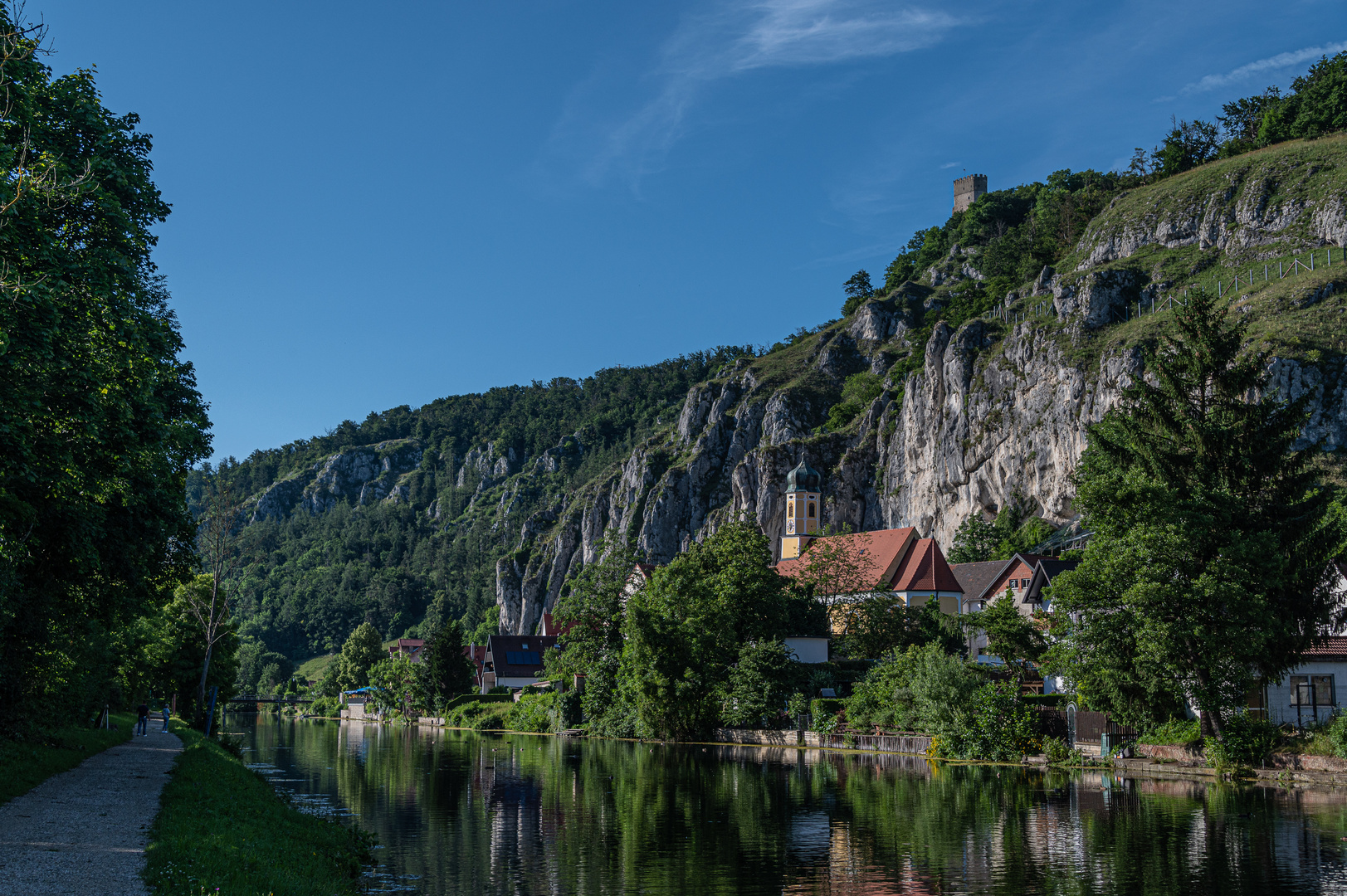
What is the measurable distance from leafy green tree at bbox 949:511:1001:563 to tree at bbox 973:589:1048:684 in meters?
57.1

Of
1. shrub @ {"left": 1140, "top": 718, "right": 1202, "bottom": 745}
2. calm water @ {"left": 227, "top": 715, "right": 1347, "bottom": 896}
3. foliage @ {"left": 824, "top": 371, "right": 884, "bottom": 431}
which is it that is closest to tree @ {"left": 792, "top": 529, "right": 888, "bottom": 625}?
calm water @ {"left": 227, "top": 715, "right": 1347, "bottom": 896}

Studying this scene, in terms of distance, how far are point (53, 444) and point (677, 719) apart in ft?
156

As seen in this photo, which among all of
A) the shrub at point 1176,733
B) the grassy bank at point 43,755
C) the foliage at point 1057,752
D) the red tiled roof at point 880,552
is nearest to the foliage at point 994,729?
the foliage at point 1057,752

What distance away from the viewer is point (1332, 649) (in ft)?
127

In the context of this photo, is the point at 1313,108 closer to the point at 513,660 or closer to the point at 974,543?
the point at 974,543

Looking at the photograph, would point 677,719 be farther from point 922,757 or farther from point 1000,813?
→ point 1000,813

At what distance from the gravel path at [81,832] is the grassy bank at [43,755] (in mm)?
309

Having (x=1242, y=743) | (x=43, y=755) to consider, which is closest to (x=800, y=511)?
(x=1242, y=743)

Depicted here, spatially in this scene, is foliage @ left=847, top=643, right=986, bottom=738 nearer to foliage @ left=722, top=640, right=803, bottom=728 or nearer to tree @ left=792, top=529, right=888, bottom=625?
foliage @ left=722, top=640, right=803, bottom=728

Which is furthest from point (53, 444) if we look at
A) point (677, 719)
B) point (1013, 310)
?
point (1013, 310)

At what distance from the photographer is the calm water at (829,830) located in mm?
18656

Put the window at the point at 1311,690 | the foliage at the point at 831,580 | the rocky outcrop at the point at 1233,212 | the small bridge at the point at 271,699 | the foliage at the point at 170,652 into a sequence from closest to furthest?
the window at the point at 1311,690, the foliage at the point at 170,652, the foliage at the point at 831,580, the rocky outcrop at the point at 1233,212, the small bridge at the point at 271,699

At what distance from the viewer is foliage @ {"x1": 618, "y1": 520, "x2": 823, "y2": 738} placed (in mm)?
60841

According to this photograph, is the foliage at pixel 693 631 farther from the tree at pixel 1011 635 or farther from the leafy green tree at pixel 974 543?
the leafy green tree at pixel 974 543
